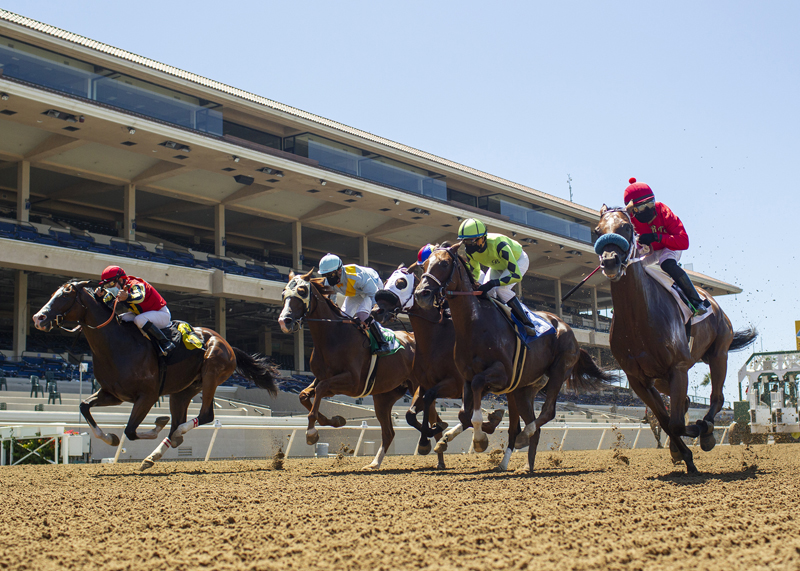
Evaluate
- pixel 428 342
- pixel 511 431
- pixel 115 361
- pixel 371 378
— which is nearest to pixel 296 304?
pixel 371 378

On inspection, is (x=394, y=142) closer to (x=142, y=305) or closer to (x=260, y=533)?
(x=142, y=305)

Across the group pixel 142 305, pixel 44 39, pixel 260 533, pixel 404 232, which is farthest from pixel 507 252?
pixel 404 232

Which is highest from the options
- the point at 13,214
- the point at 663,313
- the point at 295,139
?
the point at 295,139

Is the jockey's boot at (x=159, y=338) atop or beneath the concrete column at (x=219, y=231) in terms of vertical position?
beneath

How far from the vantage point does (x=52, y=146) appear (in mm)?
21594

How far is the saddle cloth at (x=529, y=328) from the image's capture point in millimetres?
7203

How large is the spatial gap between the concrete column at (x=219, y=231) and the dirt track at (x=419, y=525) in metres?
21.0

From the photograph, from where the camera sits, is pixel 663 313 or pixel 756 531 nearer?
pixel 756 531

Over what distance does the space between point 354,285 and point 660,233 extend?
3230mm

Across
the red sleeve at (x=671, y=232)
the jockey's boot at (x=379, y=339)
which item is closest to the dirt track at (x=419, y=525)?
the red sleeve at (x=671, y=232)

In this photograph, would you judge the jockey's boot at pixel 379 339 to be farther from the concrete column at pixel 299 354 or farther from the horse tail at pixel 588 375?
the concrete column at pixel 299 354

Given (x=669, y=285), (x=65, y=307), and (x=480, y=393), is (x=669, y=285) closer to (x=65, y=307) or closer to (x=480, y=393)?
(x=480, y=393)

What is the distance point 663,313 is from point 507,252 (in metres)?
1.79

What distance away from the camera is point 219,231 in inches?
1058
